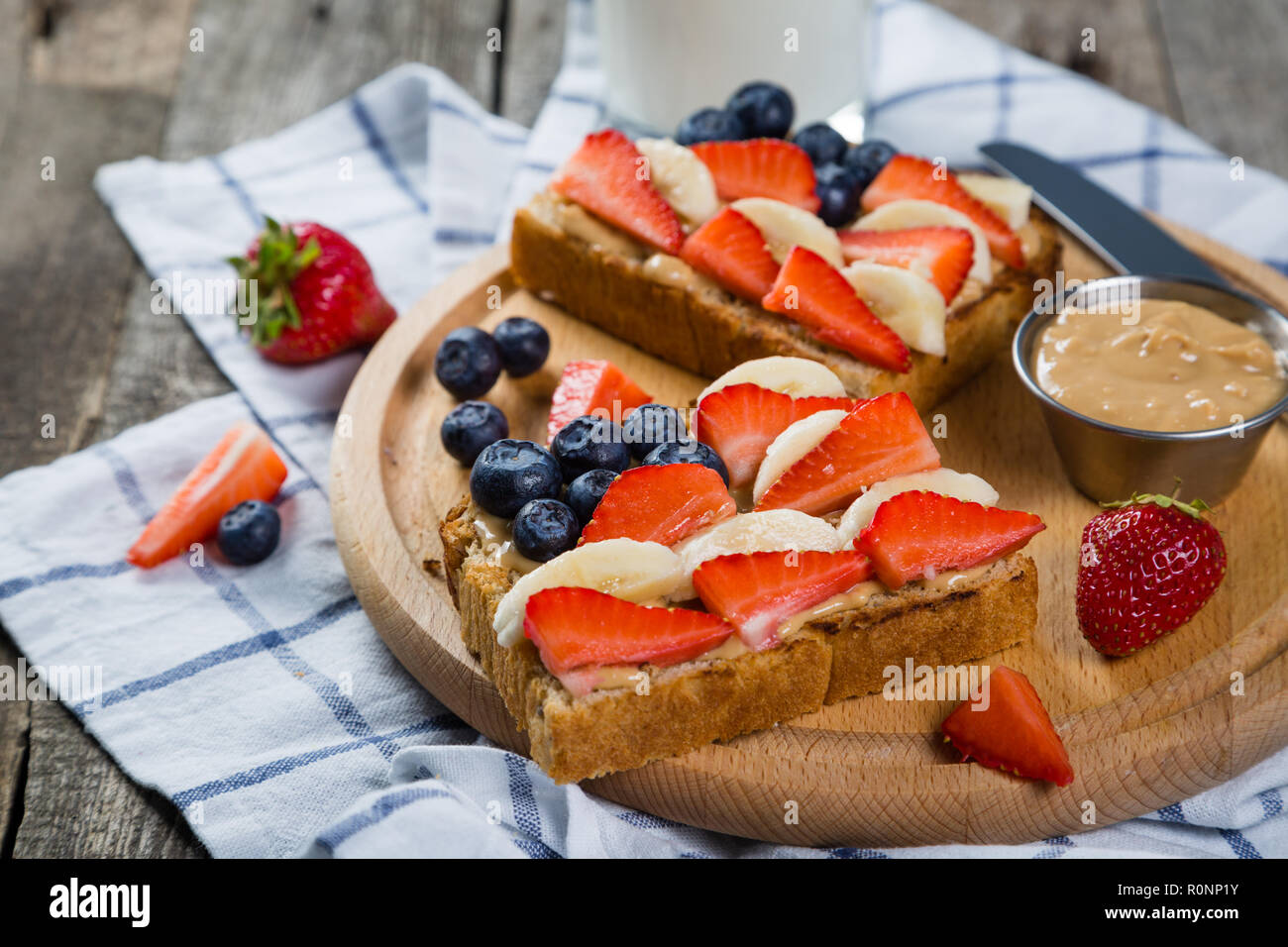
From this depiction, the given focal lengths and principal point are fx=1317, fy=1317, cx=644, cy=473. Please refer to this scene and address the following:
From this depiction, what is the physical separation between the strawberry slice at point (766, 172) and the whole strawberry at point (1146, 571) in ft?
4.60

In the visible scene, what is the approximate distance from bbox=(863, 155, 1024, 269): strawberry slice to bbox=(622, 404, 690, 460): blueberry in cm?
121

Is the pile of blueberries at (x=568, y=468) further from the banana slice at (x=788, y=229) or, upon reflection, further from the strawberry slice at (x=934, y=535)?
the banana slice at (x=788, y=229)

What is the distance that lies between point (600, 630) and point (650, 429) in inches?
24.7

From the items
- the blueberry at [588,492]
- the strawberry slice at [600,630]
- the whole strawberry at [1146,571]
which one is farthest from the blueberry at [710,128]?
the strawberry slice at [600,630]

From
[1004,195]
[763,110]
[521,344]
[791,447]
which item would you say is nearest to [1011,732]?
[791,447]

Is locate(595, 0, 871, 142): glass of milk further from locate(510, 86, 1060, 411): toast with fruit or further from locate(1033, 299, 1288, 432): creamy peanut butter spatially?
locate(1033, 299, 1288, 432): creamy peanut butter

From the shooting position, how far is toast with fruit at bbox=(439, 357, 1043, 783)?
2.51 m

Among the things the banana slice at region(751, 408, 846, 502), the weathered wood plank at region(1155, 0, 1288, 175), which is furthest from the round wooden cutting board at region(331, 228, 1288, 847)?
the weathered wood plank at region(1155, 0, 1288, 175)

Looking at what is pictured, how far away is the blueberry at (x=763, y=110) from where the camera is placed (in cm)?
403

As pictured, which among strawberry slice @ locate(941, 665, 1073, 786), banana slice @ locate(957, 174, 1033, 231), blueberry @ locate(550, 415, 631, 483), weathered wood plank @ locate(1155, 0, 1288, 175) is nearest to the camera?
strawberry slice @ locate(941, 665, 1073, 786)

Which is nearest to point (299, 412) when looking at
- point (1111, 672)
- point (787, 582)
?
point (787, 582)

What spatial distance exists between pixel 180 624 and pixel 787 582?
1.54 metres

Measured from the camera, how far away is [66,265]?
4.35 m

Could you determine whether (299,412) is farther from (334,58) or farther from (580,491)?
(334,58)
